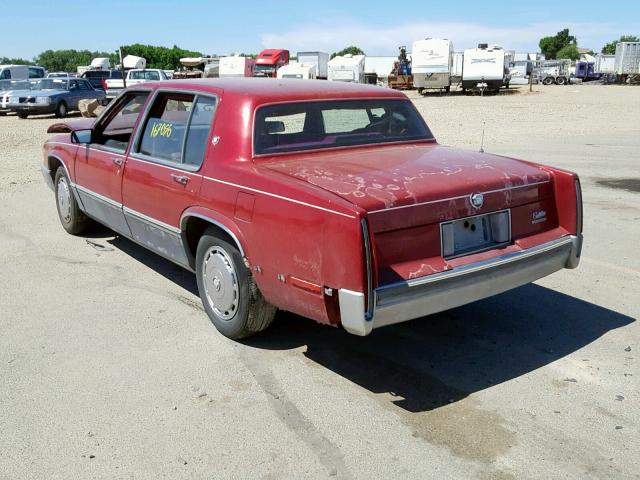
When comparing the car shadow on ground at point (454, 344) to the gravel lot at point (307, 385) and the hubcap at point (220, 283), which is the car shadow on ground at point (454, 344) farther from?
the hubcap at point (220, 283)

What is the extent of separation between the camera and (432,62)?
3797cm

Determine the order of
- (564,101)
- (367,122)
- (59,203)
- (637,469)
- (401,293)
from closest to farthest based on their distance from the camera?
(637,469) → (401,293) → (367,122) → (59,203) → (564,101)

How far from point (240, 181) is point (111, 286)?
209 cm

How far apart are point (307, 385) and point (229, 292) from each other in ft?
2.79

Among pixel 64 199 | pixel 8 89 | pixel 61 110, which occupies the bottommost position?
pixel 64 199

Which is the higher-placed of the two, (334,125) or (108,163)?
(334,125)

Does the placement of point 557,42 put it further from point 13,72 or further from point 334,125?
point 334,125

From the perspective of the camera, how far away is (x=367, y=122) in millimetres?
4965

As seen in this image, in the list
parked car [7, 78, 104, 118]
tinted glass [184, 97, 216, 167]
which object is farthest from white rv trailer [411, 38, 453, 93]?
tinted glass [184, 97, 216, 167]

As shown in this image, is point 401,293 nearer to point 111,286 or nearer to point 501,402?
point 501,402

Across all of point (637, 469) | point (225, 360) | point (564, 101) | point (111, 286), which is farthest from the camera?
point (564, 101)

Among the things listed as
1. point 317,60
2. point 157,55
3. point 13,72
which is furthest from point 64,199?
point 157,55

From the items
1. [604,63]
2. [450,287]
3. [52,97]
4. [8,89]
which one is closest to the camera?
[450,287]

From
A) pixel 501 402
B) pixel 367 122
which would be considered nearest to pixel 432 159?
pixel 367 122
